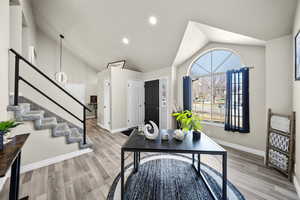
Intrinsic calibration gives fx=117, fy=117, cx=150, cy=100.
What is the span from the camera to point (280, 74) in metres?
2.05

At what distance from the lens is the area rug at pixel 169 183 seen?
4.92 ft

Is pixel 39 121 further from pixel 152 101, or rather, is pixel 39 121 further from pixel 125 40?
pixel 152 101

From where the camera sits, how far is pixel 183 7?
236cm

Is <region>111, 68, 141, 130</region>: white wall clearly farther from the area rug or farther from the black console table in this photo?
the black console table

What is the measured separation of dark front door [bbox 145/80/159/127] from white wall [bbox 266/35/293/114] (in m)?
3.01

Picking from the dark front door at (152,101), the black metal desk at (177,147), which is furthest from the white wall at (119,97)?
the black metal desk at (177,147)

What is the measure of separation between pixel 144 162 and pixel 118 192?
2.55ft

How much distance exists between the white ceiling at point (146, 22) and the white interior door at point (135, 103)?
2.66ft

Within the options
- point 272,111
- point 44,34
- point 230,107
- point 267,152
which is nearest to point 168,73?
point 230,107

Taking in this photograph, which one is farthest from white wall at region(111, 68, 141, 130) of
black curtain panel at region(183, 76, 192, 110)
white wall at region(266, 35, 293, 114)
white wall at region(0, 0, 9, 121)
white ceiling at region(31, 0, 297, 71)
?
white wall at region(266, 35, 293, 114)

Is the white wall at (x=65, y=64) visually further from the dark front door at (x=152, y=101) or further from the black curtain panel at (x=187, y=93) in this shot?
the black curtain panel at (x=187, y=93)

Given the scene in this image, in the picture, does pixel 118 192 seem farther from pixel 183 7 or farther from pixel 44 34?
pixel 44 34

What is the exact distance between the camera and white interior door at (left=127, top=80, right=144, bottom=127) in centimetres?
476

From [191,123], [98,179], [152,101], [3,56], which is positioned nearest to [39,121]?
[3,56]
